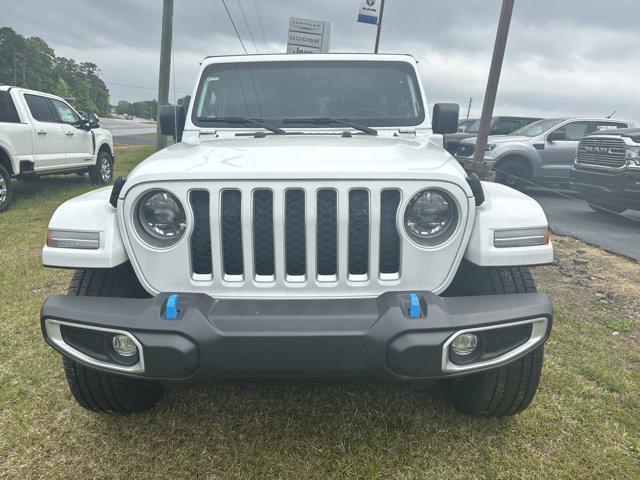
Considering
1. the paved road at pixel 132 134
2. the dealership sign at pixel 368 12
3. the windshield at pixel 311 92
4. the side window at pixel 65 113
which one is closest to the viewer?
the windshield at pixel 311 92

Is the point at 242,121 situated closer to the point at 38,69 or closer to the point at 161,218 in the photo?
the point at 161,218

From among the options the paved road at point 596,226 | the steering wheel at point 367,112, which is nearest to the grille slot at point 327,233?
the steering wheel at point 367,112

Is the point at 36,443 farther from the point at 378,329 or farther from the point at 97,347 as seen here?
the point at 378,329

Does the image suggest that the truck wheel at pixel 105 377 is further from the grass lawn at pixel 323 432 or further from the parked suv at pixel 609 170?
→ the parked suv at pixel 609 170

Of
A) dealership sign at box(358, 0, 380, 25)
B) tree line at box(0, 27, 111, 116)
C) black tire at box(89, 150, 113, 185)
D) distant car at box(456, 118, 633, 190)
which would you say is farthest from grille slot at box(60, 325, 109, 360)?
tree line at box(0, 27, 111, 116)

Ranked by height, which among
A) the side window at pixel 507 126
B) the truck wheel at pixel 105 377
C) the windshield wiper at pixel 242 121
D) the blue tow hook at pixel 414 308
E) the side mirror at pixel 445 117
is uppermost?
the side window at pixel 507 126

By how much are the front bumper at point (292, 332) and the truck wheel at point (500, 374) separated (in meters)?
0.25

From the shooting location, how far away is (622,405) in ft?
8.30

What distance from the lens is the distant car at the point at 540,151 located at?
941cm

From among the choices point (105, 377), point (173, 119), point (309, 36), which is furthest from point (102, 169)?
point (105, 377)

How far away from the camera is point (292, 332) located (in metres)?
1.63

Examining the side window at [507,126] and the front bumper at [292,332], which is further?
the side window at [507,126]

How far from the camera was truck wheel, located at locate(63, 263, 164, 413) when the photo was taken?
6.66ft

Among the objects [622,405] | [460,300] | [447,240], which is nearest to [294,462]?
[460,300]
